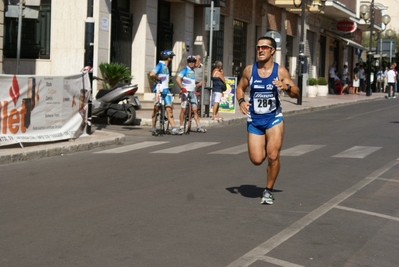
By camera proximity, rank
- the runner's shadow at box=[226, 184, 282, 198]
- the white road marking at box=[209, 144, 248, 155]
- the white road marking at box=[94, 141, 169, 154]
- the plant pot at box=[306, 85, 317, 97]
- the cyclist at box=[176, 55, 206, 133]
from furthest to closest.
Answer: the plant pot at box=[306, 85, 317, 97], the cyclist at box=[176, 55, 206, 133], the white road marking at box=[94, 141, 169, 154], the white road marking at box=[209, 144, 248, 155], the runner's shadow at box=[226, 184, 282, 198]

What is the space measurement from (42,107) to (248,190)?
602 centimetres

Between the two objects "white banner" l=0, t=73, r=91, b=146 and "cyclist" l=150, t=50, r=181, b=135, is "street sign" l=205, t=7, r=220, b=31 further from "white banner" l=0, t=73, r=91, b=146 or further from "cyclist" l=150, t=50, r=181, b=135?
"white banner" l=0, t=73, r=91, b=146

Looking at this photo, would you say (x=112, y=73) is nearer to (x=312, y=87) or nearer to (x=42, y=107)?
(x=42, y=107)

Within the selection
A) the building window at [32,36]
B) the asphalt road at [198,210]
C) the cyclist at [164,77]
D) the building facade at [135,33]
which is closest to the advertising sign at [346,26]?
the building facade at [135,33]

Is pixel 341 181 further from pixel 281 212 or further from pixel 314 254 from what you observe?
pixel 314 254

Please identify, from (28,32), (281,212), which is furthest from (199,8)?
(281,212)

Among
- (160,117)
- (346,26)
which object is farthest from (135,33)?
(346,26)

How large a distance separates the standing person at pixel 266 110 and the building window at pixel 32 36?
1635 cm

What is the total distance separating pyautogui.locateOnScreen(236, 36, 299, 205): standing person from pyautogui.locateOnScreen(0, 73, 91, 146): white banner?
5801 millimetres

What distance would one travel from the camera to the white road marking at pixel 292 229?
6340mm

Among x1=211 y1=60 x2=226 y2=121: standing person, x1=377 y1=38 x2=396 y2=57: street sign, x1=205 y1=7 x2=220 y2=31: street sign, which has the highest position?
x1=377 y1=38 x2=396 y2=57: street sign

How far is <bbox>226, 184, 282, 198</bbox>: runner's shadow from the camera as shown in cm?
965

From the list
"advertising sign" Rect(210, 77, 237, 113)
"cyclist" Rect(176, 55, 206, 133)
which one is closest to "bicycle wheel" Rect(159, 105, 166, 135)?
"cyclist" Rect(176, 55, 206, 133)

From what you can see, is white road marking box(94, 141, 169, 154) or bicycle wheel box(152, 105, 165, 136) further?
bicycle wheel box(152, 105, 165, 136)
